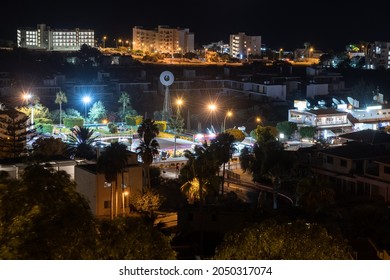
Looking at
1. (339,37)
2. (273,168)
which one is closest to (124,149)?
(273,168)

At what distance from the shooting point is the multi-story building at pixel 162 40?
2933 centimetres

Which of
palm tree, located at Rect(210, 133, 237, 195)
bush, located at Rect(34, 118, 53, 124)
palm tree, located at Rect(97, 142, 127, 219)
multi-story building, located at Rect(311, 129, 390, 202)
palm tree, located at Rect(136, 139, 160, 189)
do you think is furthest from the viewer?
bush, located at Rect(34, 118, 53, 124)

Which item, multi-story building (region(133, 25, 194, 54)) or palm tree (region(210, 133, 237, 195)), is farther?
multi-story building (region(133, 25, 194, 54))

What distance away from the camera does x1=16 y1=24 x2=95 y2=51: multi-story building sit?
90.9 feet

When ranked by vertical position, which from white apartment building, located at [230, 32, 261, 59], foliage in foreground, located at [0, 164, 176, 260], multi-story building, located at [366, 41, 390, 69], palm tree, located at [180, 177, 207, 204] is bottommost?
palm tree, located at [180, 177, 207, 204]

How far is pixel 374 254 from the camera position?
534cm

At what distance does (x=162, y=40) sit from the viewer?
29.4 metres

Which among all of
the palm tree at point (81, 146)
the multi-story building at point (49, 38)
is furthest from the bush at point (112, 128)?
the multi-story building at point (49, 38)

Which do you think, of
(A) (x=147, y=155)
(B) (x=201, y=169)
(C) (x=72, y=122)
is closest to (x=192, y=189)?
(B) (x=201, y=169)

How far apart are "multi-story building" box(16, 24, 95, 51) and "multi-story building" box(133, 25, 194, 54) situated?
6.91 ft

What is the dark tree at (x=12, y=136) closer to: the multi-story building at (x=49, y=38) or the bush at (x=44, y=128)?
the bush at (x=44, y=128)

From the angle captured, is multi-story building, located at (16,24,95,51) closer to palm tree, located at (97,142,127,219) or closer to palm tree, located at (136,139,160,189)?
palm tree, located at (136,139,160,189)

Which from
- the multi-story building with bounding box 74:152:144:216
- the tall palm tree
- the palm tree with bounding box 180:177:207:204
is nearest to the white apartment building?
the tall palm tree

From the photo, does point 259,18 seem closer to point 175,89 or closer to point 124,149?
point 175,89
